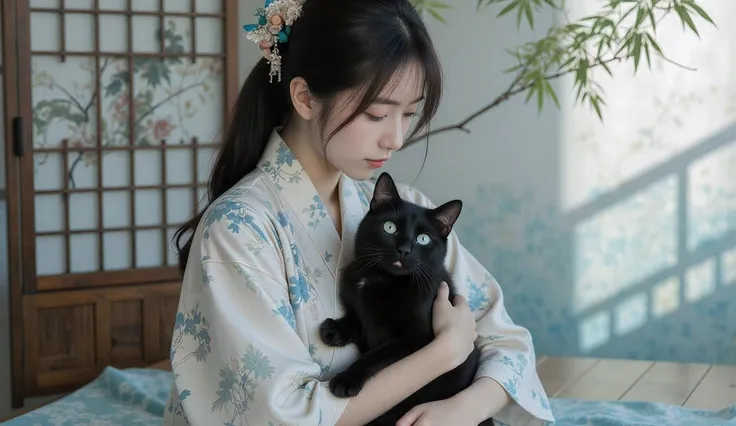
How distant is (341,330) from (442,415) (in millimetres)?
248

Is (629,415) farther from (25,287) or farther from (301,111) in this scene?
(25,287)

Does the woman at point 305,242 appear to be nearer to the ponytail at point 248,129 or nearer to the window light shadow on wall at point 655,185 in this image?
the ponytail at point 248,129

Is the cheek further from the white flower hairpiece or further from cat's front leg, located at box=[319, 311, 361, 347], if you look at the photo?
cat's front leg, located at box=[319, 311, 361, 347]

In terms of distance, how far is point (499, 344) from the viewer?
1993 millimetres

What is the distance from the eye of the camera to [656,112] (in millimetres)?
3656

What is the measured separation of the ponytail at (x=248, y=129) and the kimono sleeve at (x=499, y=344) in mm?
358

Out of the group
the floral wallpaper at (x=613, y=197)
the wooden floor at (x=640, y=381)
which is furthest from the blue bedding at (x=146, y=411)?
the floral wallpaper at (x=613, y=197)

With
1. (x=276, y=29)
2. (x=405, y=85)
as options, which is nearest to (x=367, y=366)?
(x=405, y=85)

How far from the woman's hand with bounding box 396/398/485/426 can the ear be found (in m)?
0.58

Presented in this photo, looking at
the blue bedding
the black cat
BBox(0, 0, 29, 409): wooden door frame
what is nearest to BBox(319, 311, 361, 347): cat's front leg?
the black cat

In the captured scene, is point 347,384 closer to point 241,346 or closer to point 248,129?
point 241,346

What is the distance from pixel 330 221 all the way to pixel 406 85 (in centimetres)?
35

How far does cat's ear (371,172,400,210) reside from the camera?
186 cm

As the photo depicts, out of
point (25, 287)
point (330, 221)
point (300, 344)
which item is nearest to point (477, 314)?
point (330, 221)
